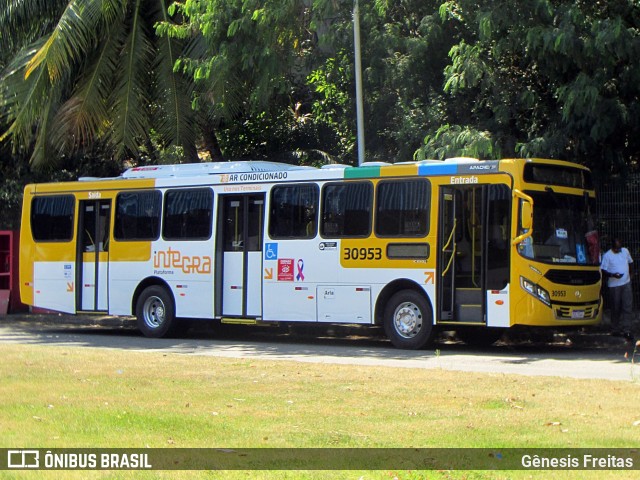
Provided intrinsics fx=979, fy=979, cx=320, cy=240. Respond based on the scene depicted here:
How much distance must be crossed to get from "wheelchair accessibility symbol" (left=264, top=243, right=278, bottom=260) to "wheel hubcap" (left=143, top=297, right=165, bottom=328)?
2814 mm

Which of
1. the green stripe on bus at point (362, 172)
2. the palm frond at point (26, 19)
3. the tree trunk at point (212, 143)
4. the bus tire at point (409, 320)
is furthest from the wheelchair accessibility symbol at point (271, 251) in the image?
the palm frond at point (26, 19)

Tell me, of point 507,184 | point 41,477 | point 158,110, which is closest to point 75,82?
point 158,110

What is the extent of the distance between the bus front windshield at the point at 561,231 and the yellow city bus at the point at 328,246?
1.0 inches

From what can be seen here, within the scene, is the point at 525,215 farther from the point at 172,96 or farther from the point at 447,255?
the point at 172,96

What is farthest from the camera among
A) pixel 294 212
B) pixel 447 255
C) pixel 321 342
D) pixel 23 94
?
pixel 23 94

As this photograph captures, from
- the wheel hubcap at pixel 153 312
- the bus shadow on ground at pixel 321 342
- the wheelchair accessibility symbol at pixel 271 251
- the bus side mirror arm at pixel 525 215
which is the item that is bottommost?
the bus shadow on ground at pixel 321 342

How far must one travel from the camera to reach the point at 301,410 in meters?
9.24

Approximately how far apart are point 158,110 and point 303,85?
432 centimetres

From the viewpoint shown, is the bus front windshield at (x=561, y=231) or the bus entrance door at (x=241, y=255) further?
the bus entrance door at (x=241, y=255)

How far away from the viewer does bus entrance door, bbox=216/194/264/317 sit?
18.1 metres

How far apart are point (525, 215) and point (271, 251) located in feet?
16.6

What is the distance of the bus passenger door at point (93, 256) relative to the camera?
65.6 feet

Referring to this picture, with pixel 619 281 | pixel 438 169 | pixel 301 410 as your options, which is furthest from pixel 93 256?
pixel 301 410

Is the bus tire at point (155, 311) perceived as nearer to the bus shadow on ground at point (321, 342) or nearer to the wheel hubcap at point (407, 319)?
the bus shadow on ground at point (321, 342)
